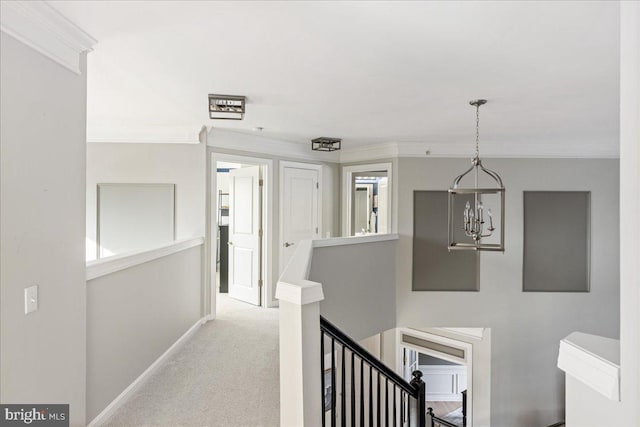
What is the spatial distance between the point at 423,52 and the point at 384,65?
28cm

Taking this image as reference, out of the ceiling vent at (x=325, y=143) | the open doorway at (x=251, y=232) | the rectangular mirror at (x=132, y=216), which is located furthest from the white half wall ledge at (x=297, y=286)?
the ceiling vent at (x=325, y=143)

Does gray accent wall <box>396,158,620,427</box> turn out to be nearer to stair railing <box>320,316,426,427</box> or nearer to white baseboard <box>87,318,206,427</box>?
stair railing <box>320,316,426,427</box>

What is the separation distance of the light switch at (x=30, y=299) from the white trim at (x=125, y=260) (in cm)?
44

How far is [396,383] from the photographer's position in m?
2.29

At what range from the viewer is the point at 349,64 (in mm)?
2441

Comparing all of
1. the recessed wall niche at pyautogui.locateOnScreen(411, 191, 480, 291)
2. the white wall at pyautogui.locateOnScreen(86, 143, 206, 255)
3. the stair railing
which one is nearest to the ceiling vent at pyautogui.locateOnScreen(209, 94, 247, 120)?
the white wall at pyautogui.locateOnScreen(86, 143, 206, 255)

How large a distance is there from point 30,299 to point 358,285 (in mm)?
3238

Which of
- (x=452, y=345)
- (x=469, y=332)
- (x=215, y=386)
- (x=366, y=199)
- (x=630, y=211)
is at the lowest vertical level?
(x=452, y=345)

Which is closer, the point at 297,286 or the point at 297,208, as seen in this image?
the point at 297,286

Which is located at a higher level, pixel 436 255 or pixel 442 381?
pixel 436 255

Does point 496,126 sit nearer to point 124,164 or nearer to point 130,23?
point 130,23

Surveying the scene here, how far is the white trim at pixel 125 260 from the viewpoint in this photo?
222cm

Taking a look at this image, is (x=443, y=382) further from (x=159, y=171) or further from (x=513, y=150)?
(x=159, y=171)

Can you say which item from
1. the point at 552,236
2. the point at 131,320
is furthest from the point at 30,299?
the point at 552,236
